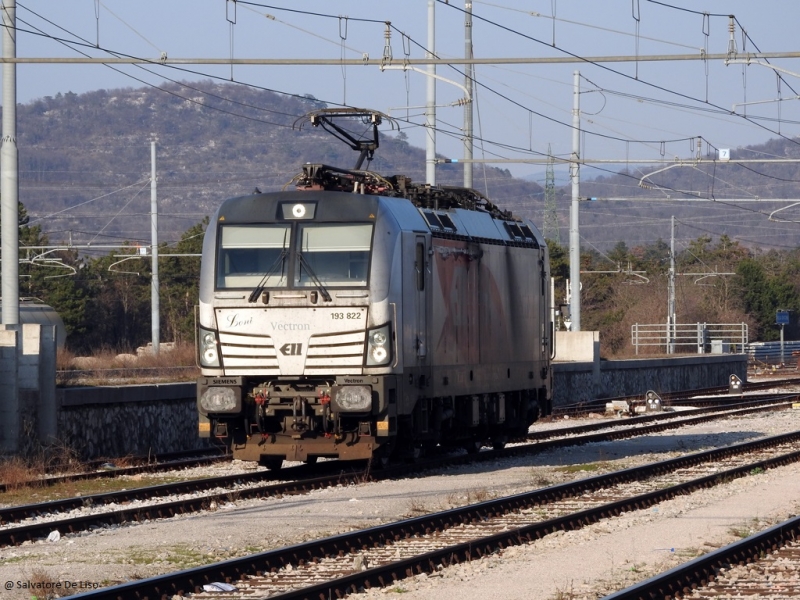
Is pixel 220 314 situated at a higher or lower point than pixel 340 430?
higher

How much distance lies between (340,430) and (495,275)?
4.96m

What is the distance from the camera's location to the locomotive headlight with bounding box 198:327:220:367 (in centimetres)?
1697

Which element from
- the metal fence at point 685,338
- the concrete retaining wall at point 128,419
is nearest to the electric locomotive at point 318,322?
the concrete retaining wall at point 128,419

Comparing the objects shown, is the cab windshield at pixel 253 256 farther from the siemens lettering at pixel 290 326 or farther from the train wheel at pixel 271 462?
the train wheel at pixel 271 462

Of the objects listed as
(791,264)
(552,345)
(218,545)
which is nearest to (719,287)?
(791,264)

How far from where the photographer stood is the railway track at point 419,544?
968cm

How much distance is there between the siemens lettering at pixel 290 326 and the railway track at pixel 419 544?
3.58 m

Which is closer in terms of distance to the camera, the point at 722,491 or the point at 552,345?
the point at 722,491

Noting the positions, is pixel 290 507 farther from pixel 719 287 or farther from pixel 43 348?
pixel 719 287

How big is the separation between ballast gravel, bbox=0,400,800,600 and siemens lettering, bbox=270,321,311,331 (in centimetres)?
204

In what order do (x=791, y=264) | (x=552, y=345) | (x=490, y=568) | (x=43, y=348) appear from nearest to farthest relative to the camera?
(x=490, y=568), (x=43, y=348), (x=552, y=345), (x=791, y=264)

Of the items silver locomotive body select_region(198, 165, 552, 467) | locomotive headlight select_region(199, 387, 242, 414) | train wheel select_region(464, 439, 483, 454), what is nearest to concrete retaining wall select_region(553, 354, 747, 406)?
train wheel select_region(464, 439, 483, 454)

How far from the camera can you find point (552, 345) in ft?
78.2

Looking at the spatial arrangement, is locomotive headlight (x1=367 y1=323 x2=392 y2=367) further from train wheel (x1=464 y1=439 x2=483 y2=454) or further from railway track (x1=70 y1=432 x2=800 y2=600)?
train wheel (x1=464 y1=439 x2=483 y2=454)
